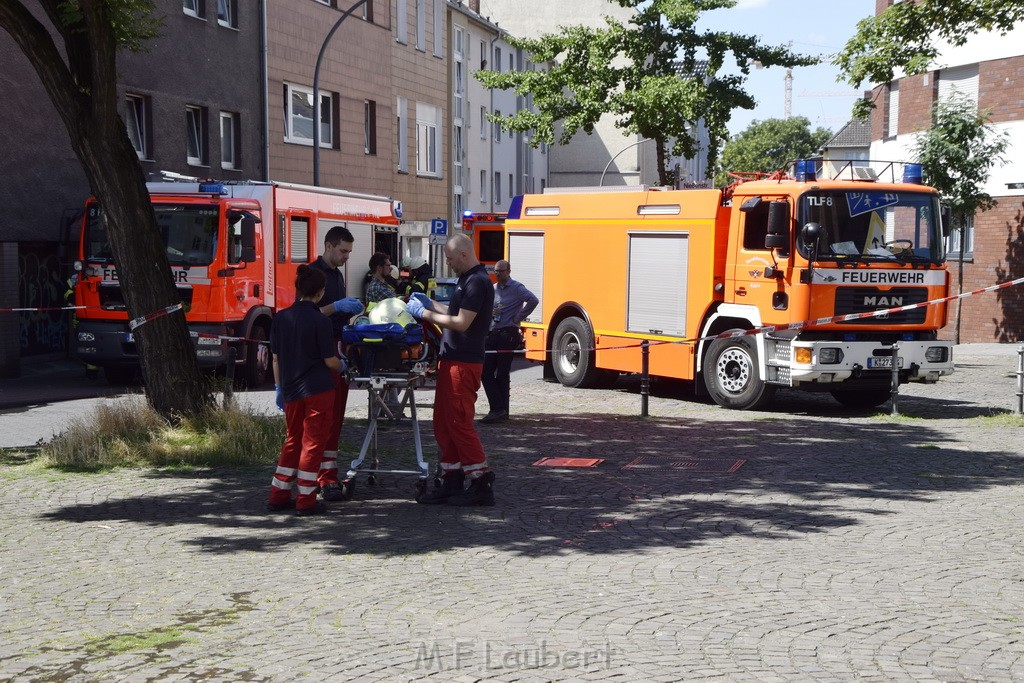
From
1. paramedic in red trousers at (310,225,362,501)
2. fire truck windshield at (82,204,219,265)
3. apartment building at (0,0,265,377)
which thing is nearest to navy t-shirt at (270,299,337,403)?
paramedic in red trousers at (310,225,362,501)

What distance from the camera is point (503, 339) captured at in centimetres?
1407

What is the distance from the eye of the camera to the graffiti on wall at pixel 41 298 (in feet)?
68.3

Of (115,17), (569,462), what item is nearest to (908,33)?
(569,462)

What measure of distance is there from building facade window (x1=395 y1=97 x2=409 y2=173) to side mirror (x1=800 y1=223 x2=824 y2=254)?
24359 mm

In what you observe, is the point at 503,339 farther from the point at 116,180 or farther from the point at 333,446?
the point at 333,446

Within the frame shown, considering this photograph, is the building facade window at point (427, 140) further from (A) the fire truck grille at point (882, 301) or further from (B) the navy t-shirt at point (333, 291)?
(B) the navy t-shirt at point (333, 291)

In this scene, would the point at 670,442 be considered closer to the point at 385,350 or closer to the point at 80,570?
the point at 385,350

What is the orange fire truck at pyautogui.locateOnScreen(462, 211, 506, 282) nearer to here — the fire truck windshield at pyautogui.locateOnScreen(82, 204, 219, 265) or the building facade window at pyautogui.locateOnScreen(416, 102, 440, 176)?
the building facade window at pyautogui.locateOnScreen(416, 102, 440, 176)

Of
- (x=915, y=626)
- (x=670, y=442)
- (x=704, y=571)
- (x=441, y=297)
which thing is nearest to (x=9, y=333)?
(x=441, y=297)

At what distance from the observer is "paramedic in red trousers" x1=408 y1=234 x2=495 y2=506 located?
870 cm

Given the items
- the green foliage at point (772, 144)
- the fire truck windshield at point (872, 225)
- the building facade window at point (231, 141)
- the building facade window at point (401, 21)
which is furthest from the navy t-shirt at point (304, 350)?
the green foliage at point (772, 144)

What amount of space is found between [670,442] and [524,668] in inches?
289

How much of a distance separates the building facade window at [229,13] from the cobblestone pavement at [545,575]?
18184mm

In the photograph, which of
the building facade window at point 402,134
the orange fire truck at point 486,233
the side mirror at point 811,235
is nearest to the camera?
the side mirror at point 811,235
